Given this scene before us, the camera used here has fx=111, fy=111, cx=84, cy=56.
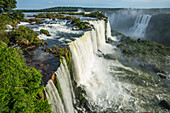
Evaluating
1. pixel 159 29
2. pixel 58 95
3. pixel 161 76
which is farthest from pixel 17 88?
pixel 159 29

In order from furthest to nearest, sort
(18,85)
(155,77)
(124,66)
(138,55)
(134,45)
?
(134,45) < (138,55) < (124,66) < (155,77) < (18,85)

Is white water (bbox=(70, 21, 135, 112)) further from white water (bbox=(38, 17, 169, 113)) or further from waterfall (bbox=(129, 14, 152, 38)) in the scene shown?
waterfall (bbox=(129, 14, 152, 38))

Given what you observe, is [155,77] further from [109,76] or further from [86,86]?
[86,86]

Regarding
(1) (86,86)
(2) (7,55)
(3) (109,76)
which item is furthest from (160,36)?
(2) (7,55)

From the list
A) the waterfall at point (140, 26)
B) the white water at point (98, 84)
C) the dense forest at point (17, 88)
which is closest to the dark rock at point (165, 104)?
the white water at point (98, 84)

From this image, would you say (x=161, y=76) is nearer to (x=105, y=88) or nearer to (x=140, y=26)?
(x=105, y=88)
